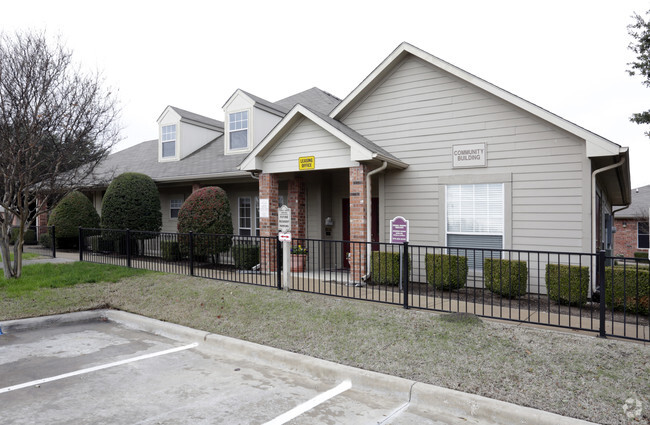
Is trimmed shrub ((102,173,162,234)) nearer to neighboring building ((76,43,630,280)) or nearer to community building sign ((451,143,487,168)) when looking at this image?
neighboring building ((76,43,630,280))

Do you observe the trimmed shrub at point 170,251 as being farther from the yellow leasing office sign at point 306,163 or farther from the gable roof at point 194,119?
the gable roof at point 194,119

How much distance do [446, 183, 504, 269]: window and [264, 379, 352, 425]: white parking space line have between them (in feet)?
18.3

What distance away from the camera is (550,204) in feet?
28.2

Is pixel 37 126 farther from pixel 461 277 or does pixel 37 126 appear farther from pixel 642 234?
pixel 642 234

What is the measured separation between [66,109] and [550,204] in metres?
11.3

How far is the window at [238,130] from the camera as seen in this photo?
14.7 m

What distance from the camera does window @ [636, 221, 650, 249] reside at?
24781mm

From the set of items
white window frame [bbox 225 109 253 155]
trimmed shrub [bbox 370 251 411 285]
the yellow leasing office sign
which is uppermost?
white window frame [bbox 225 109 253 155]

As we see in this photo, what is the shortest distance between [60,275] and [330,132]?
7.73 metres

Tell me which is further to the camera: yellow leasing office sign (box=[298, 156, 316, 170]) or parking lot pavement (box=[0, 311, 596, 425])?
yellow leasing office sign (box=[298, 156, 316, 170])

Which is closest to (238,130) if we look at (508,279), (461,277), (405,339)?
(461,277)

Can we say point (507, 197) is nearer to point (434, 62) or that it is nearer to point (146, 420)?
point (434, 62)

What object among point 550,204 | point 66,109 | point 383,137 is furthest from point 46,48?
point 550,204

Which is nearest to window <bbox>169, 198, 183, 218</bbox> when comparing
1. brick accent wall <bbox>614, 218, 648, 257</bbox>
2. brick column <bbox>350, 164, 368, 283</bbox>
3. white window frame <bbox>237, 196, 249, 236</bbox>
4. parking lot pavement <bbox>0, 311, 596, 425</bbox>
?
white window frame <bbox>237, 196, 249, 236</bbox>
